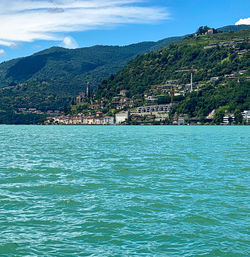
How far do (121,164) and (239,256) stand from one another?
79.2 ft

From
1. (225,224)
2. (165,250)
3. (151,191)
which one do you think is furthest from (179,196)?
(165,250)

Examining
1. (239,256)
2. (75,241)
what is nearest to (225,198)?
(239,256)

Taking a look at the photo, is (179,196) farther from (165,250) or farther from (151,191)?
(165,250)

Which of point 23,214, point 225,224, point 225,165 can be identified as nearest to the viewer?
point 225,224

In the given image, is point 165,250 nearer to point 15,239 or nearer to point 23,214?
point 15,239

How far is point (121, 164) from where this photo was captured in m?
36.8

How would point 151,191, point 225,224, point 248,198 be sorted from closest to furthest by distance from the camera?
point 225,224
point 248,198
point 151,191

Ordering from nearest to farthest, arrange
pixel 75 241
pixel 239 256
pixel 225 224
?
pixel 239 256 < pixel 75 241 < pixel 225 224

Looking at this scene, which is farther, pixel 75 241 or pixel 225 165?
pixel 225 165

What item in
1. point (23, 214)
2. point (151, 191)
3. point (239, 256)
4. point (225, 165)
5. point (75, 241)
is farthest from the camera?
point (225, 165)

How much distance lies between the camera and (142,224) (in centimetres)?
1633

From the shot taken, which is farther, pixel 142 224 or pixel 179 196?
pixel 179 196

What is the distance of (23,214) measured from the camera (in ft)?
59.0

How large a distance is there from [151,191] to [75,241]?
938cm
